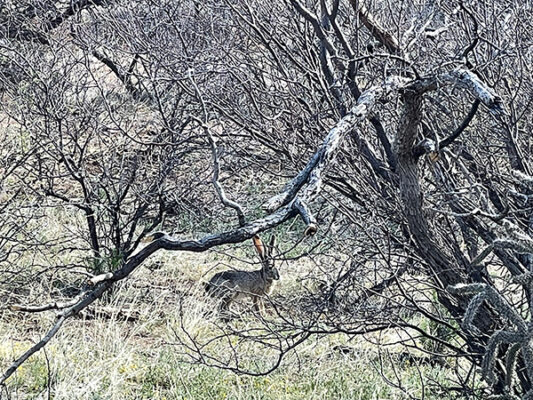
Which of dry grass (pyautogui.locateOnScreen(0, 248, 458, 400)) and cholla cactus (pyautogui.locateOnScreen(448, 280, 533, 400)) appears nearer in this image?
cholla cactus (pyautogui.locateOnScreen(448, 280, 533, 400))

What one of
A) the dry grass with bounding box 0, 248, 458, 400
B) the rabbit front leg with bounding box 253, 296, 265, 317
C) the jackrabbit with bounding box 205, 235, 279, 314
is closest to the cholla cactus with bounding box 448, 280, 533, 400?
the dry grass with bounding box 0, 248, 458, 400

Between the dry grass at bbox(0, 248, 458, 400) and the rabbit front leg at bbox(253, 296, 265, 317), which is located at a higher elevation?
the rabbit front leg at bbox(253, 296, 265, 317)

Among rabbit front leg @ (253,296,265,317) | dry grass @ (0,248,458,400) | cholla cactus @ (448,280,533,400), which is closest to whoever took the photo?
cholla cactus @ (448,280,533,400)

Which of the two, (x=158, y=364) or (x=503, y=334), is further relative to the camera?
(x=158, y=364)

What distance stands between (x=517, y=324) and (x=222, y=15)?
17.1ft

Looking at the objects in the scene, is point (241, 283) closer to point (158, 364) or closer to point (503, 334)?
point (158, 364)

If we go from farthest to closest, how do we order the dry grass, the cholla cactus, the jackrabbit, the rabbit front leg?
the jackrabbit
the rabbit front leg
the dry grass
the cholla cactus

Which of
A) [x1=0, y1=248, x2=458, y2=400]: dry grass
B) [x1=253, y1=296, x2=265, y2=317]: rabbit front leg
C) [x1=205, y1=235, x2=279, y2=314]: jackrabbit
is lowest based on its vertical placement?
[x1=0, y1=248, x2=458, y2=400]: dry grass

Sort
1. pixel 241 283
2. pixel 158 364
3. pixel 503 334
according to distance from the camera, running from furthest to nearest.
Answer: pixel 241 283 < pixel 158 364 < pixel 503 334

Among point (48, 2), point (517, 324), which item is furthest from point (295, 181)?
point (48, 2)

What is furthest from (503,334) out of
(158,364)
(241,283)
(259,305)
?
(241,283)

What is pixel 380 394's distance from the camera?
18.2 ft

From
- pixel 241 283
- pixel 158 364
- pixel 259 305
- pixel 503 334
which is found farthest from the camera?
pixel 241 283

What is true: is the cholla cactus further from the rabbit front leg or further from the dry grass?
the rabbit front leg
